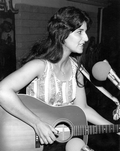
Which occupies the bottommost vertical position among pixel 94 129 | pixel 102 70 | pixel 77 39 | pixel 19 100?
pixel 94 129

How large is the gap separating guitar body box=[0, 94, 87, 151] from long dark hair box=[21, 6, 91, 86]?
0.16 meters

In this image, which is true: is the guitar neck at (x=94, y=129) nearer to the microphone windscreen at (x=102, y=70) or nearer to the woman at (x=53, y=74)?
the woman at (x=53, y=74)

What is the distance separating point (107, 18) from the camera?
2.99ft

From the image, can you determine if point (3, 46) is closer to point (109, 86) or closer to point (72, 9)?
point (72, 9)

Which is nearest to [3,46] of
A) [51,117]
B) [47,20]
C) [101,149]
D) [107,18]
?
[47,20]

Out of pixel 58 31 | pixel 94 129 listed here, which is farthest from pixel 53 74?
pixel 94 129

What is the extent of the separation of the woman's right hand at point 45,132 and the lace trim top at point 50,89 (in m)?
0.09

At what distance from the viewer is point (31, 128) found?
32.1 inches

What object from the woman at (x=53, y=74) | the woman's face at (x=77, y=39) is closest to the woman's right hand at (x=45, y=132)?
the woman at (x=53, y=74)

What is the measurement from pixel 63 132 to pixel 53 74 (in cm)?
21

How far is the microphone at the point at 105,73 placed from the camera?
708 mm

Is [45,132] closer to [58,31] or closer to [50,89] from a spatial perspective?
[50,89]

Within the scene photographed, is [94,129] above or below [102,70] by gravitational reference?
below

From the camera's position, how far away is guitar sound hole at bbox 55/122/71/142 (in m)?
0.84
